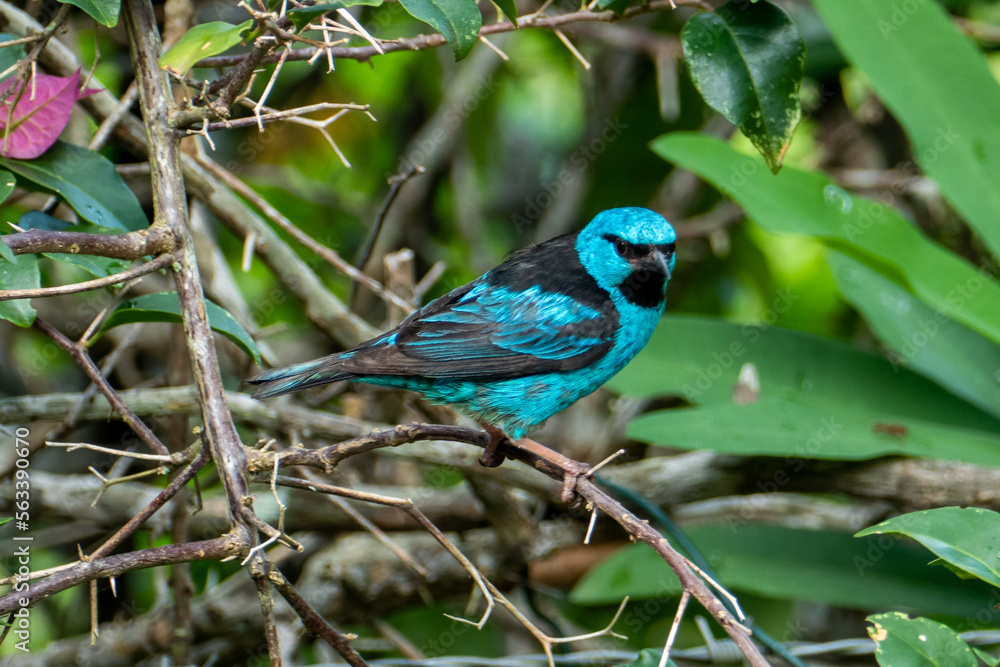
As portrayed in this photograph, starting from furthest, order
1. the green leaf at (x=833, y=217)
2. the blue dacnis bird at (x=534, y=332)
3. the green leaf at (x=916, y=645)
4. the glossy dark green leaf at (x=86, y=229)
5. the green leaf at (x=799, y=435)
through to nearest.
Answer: the green leaf at (x=833, y=217) < the green leaf at (x=799, y=435) < the blue dacnis bird at (x=534, y=332) < the glossy dark green leaf at (x=86, y=229) < the green leaf at (x=916, y=645)

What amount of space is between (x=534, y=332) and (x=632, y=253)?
1.33 feet

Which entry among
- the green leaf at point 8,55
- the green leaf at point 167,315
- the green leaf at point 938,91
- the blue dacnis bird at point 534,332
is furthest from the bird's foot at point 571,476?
the green leaf at point 938,91

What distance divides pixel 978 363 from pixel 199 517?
3.16 m

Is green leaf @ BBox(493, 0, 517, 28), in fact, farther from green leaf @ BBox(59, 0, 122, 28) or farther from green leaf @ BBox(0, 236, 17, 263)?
green leaf @ BBox(0, 236, 17, 263)

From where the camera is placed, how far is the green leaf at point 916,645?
1.69m

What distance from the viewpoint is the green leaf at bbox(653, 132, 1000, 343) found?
321cm

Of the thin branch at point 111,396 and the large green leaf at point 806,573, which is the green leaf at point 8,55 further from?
the large green leaf at point 806,573

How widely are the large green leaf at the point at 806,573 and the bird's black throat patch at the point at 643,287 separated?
1.04 m

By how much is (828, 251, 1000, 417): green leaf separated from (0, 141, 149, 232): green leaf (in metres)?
2.74

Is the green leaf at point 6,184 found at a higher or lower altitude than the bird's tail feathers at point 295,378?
higher

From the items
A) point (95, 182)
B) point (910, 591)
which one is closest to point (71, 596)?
point (95, 182)

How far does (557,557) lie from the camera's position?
3.63 m

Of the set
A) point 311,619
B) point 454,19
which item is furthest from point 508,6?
point 311,619

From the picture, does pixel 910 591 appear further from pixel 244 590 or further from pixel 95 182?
pixel 95 182
